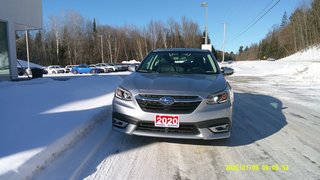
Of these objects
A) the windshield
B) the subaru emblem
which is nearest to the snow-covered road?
the subaru emblem

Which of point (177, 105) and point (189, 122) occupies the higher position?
point (177, 105)

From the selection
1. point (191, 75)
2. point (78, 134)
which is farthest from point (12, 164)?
point (191, 75)

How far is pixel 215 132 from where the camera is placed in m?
4.53

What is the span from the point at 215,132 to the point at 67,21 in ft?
247

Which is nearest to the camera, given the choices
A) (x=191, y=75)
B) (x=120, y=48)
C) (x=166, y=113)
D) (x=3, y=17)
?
(x=166, y=113)

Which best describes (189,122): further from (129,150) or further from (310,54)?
(310,54)

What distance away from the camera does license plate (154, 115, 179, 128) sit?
4355 mm

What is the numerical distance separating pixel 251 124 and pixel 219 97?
2240 mm

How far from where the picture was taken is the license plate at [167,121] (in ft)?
14.3

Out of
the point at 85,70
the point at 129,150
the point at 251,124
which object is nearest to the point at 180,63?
the point at 251,124

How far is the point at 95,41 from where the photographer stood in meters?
81.8

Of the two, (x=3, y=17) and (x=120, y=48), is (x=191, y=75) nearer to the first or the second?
(x=3, y=17)

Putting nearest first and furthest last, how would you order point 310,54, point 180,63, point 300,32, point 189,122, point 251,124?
point 189,122
point 180,63
point 251,124
point 310,54
point 300,32
